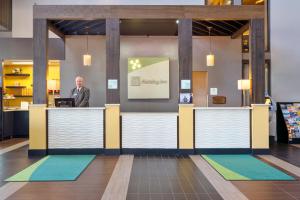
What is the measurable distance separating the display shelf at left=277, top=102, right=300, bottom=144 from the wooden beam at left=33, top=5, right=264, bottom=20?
3.41 m

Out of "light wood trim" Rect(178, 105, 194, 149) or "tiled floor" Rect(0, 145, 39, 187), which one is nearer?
"tiled floor" Rect(0, 145, 39, 187)

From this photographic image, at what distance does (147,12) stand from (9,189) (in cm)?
480

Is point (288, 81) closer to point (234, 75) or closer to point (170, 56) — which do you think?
point (234, 75)

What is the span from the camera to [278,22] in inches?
397

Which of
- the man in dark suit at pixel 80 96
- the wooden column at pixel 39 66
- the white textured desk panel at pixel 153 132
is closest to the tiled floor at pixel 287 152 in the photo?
the white textured desk panel at pixel 153 132

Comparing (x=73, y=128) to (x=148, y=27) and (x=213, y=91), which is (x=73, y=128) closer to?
(x=148, y=27)

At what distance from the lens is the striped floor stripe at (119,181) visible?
14.3 ft

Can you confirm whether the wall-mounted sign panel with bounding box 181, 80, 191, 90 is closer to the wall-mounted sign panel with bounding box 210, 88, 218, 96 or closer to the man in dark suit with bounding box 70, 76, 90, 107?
the man in dark suit with bounding box 70, 76, 90, 107

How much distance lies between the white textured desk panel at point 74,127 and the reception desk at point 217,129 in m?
2.24

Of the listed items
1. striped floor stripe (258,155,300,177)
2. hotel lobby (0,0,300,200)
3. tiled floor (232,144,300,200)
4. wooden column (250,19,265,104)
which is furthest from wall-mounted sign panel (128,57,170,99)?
tiled floor (232,144,300,200)

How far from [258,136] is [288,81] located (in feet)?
11.2

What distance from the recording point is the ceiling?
8578mm

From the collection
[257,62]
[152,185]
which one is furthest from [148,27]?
[152,185]

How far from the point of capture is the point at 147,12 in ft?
24.8
